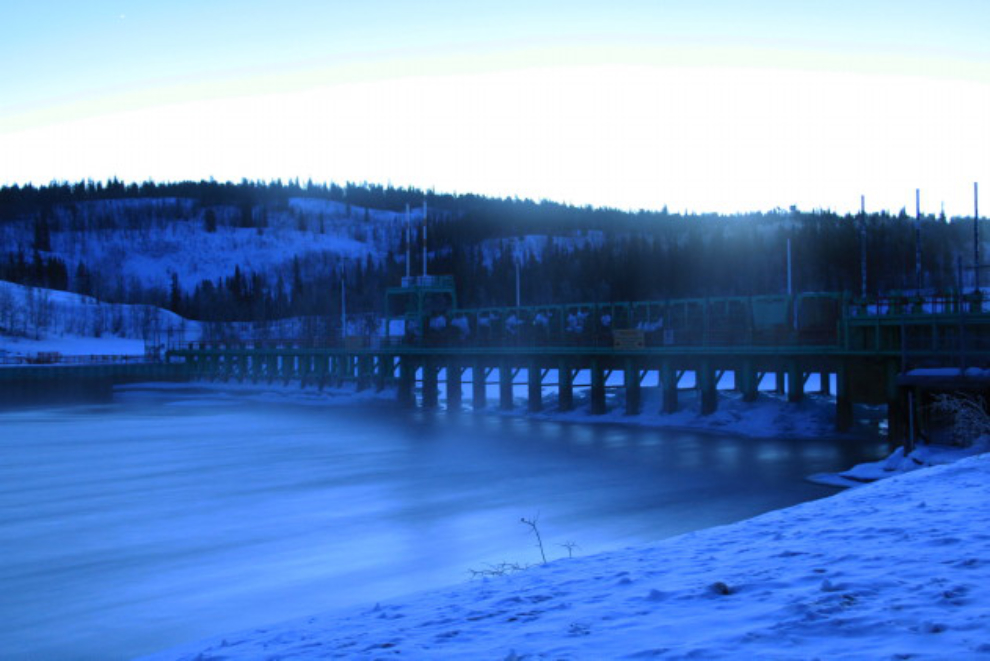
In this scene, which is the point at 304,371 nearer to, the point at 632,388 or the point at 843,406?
the point at 632,388

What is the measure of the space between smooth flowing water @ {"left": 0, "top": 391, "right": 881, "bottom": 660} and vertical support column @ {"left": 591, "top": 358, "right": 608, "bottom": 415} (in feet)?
11.3

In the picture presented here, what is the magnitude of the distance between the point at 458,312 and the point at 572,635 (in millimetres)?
58777

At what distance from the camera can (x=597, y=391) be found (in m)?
52.0

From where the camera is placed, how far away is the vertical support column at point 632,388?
49625 millimetres

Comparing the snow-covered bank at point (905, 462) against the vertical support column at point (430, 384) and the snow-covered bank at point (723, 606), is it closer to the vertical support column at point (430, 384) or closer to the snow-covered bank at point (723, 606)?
the snow-covered bank at point (723, 606)

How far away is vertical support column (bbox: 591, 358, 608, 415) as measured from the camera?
170 feet

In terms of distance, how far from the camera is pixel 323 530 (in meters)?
22.8

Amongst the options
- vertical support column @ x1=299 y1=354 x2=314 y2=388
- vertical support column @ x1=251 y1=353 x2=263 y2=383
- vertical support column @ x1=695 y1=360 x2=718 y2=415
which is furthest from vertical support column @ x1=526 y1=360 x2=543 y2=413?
vertical support column @ x1=251 y1=353 x2=263 y2=383

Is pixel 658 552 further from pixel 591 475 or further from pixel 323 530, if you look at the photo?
pixel 591 475

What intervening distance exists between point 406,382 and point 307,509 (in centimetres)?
4009

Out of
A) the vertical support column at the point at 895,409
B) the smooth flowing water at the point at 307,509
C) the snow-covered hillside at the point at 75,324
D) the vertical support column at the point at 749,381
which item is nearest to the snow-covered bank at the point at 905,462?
the smooth flowing water at the point at 307,509

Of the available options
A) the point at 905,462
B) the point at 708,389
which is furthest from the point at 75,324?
the point at 905,462

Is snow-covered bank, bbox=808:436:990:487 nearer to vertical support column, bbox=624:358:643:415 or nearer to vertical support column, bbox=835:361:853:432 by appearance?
vertical support column, bbox=835:361:853:432

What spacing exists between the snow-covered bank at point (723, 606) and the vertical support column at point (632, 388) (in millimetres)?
37155
